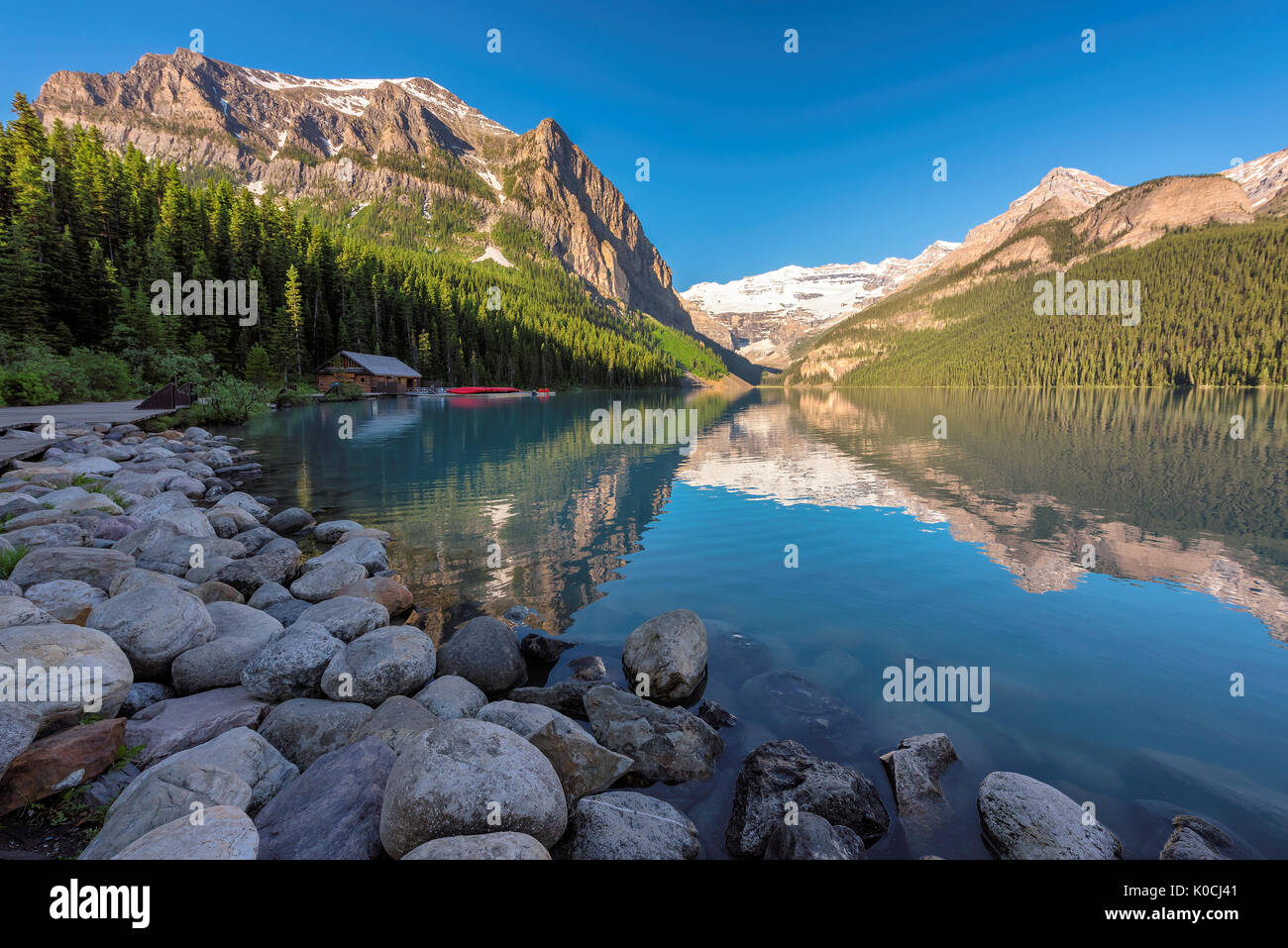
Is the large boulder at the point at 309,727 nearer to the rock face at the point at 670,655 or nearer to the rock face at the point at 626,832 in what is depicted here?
the rock face at the point at 626,832

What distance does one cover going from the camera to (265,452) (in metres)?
30.7

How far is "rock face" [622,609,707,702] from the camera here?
8547mm

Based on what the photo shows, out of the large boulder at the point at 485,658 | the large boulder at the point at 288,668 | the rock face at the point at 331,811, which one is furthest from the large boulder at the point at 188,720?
the large boulder at the point at 485,658

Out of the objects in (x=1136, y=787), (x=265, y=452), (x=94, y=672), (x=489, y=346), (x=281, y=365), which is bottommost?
(x=1136, y=787)

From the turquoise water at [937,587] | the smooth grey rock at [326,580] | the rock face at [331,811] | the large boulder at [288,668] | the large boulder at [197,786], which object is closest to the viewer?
the large boulder at [197,786]

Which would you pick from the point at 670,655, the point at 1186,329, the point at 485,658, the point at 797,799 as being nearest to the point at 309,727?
the point at 485,658

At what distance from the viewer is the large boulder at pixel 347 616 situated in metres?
8.70

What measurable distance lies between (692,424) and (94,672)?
58.7 m

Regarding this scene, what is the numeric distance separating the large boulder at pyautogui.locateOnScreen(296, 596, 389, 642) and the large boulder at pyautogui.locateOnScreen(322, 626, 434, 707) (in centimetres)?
107

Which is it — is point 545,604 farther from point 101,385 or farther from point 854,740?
point 101,385

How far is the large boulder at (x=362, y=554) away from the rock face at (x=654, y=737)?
7.79 metres

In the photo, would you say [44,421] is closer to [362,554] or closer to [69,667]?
[362,554]
